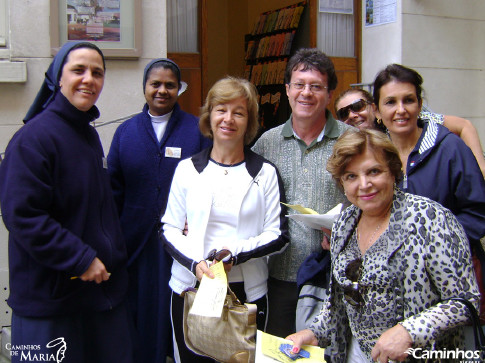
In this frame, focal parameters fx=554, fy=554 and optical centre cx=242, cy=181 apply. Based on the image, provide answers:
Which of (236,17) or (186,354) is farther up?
(236,17)

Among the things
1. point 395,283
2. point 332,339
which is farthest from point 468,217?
point 332,339

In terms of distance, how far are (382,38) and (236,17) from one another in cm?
325

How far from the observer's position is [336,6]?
249 inches

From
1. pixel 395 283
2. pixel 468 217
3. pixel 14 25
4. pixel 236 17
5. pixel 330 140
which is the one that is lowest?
pixel 395 283

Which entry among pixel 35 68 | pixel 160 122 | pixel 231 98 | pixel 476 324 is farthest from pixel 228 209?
pixel 35 68

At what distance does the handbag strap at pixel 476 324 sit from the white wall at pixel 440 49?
4065 millimetres

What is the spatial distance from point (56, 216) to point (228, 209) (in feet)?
2.86

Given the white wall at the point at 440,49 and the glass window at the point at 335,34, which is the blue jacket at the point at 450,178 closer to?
the white wall at the point at 440,49

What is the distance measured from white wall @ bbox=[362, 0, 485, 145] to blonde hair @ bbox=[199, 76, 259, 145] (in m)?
3.26

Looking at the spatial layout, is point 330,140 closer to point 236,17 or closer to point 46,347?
point 46,347

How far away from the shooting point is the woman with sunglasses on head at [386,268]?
2.12 meters

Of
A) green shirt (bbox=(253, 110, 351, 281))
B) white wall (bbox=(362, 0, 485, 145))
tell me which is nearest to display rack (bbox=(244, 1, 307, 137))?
white wall (bbox=(362, 0, 485, 145))

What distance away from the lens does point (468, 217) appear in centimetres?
268

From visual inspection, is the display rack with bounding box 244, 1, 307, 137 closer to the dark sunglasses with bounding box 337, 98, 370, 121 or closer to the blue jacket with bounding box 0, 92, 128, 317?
the dark sunglasses with bounding box 337, 98, 370, 121
